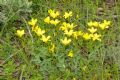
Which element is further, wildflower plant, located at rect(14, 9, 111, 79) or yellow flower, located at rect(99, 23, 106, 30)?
yellow flower, located at rect(99, 23, 106, 30)

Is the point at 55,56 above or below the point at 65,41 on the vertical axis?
below

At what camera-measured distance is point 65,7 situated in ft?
12.4

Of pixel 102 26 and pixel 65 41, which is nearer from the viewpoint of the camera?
pixel 65 41

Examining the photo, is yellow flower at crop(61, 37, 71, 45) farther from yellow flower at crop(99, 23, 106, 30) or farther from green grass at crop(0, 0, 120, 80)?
yellow flower at crop(99, 23, 106, 30)

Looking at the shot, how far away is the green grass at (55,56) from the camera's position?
9.30 ft

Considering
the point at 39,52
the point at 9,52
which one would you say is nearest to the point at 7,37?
the point at 9,52

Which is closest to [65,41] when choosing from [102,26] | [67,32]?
[67,32]

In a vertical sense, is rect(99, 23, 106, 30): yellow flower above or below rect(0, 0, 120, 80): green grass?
above

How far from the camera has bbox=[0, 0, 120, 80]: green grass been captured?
9.30ft

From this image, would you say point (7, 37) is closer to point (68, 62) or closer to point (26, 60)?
point (26, 60)

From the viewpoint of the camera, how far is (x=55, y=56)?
2.91 meters

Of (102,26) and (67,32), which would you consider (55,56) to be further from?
(102,26)

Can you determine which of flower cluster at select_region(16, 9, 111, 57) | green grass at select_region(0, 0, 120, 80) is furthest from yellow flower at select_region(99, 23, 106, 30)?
green grass at select_region(0, 0, 120, 80)

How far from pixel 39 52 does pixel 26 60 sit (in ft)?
0.43
